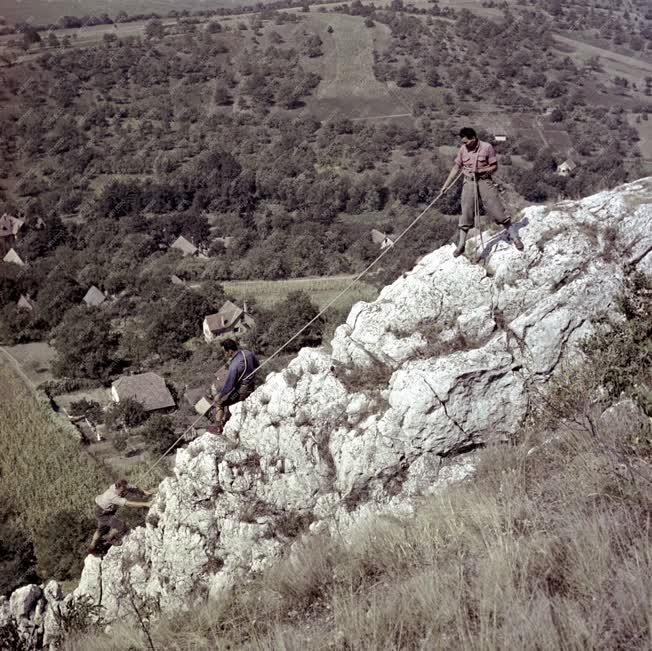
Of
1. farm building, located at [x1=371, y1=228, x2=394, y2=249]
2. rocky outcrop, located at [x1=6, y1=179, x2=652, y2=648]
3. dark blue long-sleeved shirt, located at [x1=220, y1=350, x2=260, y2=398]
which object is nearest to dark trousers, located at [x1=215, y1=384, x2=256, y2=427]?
dark blue long-sleeved shirt, located at [x1=220, y1=350, x2=260, y2=398]

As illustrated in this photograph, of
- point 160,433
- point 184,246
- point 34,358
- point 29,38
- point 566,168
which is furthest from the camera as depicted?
point 29,38

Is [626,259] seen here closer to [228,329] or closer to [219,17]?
[228,329]

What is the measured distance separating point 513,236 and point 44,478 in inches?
790

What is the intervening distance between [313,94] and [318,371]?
80.4 metres

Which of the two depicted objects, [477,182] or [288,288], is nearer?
[477,182]

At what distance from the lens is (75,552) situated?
60.2ft

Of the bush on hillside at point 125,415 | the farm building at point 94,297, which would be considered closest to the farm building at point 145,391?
the bush on hillside at point 125,415

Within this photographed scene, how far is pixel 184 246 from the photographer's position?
50.3 metres

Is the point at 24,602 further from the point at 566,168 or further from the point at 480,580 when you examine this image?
the point at 566,168

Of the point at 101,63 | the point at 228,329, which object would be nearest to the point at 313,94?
the point at 101,63

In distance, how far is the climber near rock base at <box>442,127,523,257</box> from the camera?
8.59m

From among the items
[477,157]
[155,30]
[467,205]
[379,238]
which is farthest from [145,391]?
[155,30]

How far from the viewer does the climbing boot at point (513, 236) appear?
872 cm

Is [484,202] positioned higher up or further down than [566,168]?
higher up
